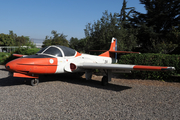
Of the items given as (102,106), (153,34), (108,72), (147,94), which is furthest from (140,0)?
(102,106)

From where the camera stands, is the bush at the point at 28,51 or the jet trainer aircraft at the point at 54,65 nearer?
the jet trainer aircraft at the point at 54,65

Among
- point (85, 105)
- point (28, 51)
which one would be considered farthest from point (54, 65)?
point (28, 51)

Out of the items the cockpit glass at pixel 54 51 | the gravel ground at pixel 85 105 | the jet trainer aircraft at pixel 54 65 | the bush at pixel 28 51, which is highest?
the bush at pixel 28 51

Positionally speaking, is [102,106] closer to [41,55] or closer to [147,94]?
[147,94]

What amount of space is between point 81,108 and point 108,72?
364 centimetres

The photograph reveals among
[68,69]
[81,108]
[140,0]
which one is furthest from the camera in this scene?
[140,0]

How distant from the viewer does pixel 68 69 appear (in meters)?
7.20

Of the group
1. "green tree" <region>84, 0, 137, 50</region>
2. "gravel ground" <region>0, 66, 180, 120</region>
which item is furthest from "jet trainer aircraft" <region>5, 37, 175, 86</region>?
"green tree" <region>84, 0, 137, 50</region>

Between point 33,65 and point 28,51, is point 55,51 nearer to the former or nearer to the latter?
point 33,65

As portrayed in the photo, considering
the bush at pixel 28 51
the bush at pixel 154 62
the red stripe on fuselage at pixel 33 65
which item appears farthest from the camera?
the bush at pixel 28 51

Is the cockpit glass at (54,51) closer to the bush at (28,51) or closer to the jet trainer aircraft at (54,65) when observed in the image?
the jet trainer aircraft at (54,65)

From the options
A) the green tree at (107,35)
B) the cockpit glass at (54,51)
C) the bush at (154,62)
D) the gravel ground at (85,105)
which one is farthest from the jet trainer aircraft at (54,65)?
the green tree at (107,35)

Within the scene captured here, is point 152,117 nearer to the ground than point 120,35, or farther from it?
nearer to the ground

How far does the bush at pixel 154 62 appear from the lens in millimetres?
7930
